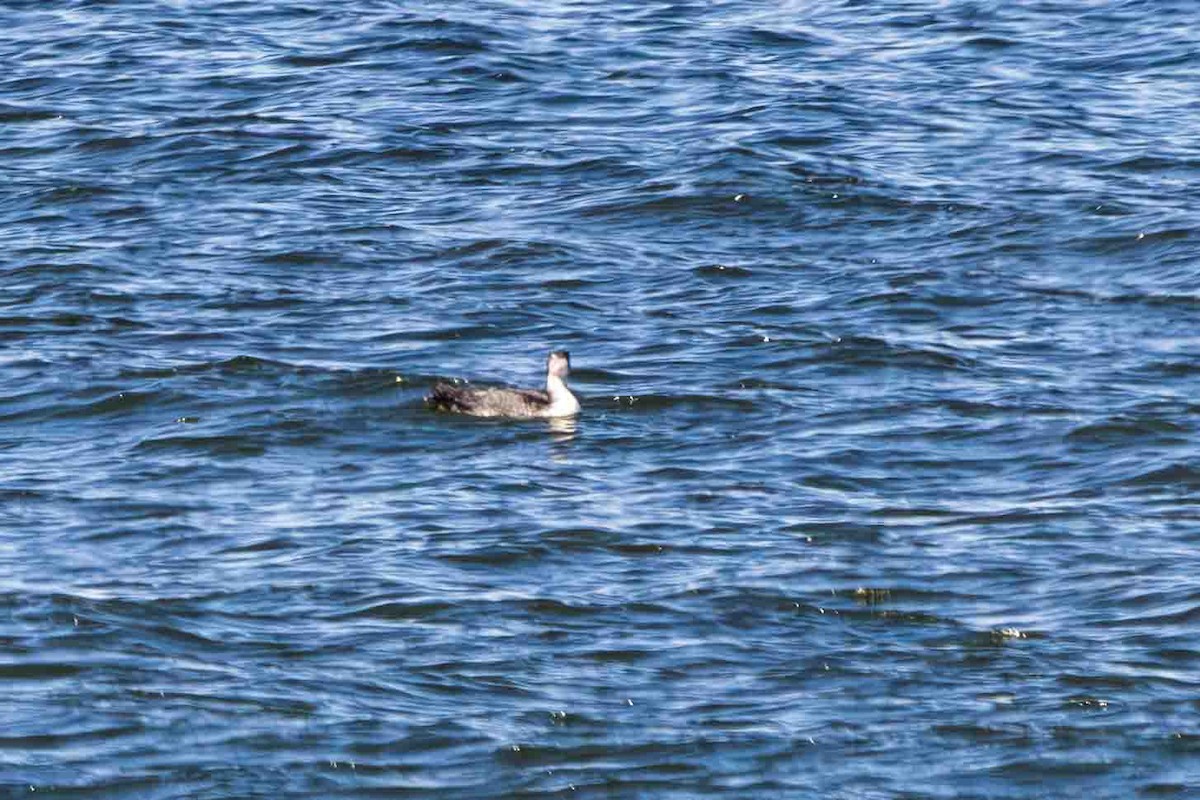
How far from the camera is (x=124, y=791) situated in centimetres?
1048

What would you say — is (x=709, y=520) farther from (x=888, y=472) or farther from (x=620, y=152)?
(x=620, y=152)

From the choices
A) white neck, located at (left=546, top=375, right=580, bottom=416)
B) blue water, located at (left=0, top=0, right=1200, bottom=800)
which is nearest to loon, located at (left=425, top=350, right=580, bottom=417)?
white neck, located at (left=546, top=375, right=580, bottom=416)

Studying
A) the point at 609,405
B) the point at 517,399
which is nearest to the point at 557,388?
A: the point at 517,399

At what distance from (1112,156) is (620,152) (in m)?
4.55

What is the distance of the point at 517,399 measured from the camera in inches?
646

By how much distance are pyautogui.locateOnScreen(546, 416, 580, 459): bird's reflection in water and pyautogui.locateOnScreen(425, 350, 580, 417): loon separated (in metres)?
0.05

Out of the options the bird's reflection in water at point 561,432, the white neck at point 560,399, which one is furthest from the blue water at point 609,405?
the white neck at point 560,399

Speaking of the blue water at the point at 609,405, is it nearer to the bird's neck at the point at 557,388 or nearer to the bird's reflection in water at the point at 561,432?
the bird's reflection in water at the point at 561,432

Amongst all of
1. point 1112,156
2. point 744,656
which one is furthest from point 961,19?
point 744,656

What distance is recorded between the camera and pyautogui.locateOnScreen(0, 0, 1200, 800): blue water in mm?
11172

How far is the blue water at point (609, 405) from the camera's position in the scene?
11.2 metres

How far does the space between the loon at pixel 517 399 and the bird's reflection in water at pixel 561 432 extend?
0.05 m

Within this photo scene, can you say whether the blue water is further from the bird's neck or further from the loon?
the bird's neck

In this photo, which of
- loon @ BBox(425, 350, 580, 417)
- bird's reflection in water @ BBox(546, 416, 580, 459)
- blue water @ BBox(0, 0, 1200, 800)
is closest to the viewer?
blue water @ BBox(0, 0, 1200, 800)
